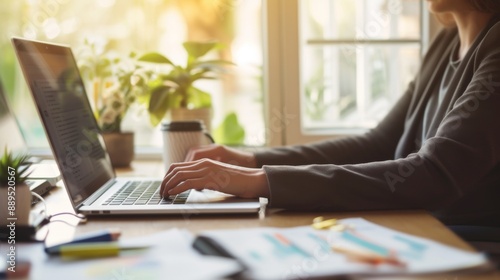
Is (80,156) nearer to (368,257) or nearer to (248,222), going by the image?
(248,222)

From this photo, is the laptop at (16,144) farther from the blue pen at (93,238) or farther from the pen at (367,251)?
the pen at (367,251)

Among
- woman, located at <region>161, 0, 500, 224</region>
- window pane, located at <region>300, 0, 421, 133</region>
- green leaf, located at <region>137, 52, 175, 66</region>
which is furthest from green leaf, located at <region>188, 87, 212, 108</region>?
woman, located at <region>161, 0, 500, 224</region>

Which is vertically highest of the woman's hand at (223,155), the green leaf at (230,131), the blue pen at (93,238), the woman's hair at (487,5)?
the woman's hair at (487,5)

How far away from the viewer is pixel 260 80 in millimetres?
2174

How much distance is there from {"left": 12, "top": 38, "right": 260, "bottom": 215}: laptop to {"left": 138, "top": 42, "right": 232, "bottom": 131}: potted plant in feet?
1.26

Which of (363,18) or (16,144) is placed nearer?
(16,144)

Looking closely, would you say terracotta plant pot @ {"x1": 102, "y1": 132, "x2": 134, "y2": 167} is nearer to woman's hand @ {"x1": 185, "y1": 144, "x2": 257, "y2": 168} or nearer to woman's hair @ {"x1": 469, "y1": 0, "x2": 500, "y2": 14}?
woman's hand @ {"x1": 185, "y1": 144, "x2": 257, "y2": 168}

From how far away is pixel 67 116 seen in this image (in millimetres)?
1230

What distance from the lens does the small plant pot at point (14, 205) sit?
0.92 m

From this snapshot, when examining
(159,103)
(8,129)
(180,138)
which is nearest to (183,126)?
(180,138)

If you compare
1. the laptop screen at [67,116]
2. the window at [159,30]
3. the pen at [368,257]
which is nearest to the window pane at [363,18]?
the window at [159,30]

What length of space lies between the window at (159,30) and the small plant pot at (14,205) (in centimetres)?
125

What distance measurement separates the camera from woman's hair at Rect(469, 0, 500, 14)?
1.37 metres

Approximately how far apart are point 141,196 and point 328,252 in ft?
1.73
